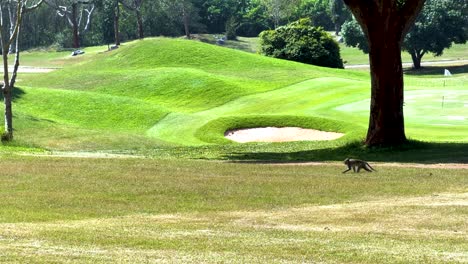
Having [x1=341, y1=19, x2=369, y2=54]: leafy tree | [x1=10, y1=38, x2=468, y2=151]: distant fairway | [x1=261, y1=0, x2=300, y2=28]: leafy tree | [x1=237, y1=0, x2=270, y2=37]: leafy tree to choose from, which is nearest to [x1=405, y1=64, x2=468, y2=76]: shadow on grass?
[x1=341, y1=19, x2=369, y2=54]: leafy tree

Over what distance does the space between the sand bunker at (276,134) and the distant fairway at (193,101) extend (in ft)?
1.91

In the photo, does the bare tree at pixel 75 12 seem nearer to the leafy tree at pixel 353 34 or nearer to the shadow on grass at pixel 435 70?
the leafy tree at pixel 353 34

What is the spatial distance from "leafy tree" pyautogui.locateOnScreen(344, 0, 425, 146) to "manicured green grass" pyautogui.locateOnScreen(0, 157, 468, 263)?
23.3ft

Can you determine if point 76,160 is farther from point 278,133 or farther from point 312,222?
point 278,133

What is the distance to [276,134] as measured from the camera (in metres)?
51.2

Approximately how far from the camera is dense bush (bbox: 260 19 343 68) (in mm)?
86062

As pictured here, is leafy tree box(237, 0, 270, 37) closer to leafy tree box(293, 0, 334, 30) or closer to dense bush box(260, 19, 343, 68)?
leafy tree box(293, 0, 334, 30)

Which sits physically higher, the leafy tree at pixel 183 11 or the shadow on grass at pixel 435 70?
the leafy tree at pixel 183 11

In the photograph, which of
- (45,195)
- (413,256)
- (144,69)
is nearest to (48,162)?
(45,195)

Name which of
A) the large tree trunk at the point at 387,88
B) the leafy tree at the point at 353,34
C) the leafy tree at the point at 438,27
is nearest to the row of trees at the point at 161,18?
the leafy tree at the point at 353,34

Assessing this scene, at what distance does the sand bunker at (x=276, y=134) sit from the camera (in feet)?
162

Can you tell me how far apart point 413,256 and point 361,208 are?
6.25 m

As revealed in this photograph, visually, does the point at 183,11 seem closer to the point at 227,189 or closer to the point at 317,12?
the point at 317,12

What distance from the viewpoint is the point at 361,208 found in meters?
20.8
